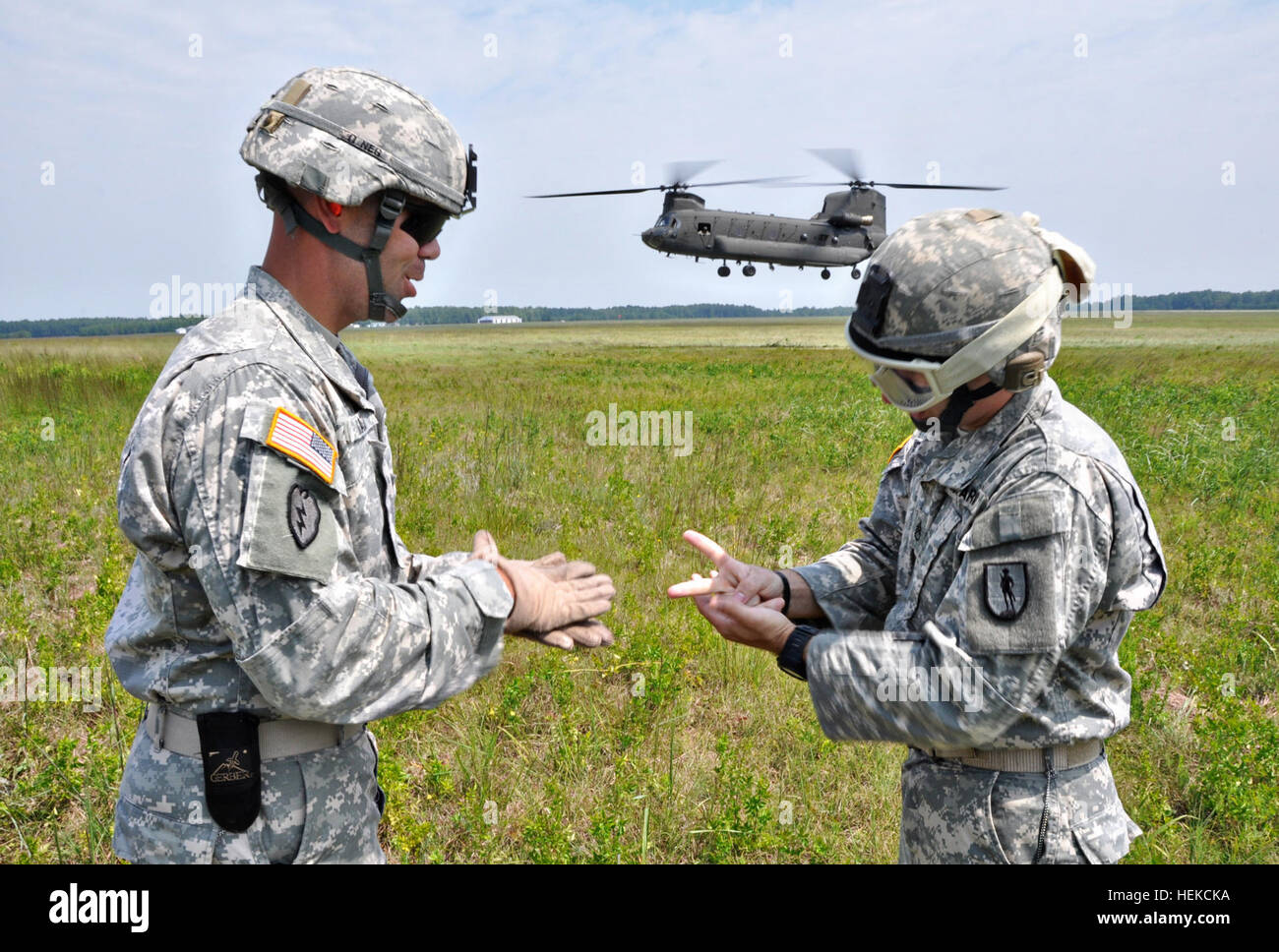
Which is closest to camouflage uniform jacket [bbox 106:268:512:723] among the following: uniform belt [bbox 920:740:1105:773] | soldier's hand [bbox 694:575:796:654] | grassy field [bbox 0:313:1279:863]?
soldier's hand [bbox 694:575:796:654]

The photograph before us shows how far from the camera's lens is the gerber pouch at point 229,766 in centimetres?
192

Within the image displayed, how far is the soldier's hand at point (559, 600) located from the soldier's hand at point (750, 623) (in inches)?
13.5

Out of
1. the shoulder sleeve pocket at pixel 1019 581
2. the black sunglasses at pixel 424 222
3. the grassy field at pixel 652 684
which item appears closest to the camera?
the shoulder sleeve pocket at pixel 1019 581

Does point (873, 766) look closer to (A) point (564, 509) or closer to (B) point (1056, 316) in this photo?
(B) point (1056, 316)

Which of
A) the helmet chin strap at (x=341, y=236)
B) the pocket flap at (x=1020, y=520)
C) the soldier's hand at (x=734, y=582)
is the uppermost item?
the helmet chin strap at (x=341, y=236)

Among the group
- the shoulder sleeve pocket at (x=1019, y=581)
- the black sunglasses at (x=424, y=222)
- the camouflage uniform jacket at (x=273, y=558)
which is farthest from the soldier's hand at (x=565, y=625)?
the shoulder sleeve pocket at (x=1019, y=581)

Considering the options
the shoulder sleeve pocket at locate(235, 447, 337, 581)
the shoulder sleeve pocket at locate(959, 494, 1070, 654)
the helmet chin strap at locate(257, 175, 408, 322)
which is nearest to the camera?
the shoulder sleeve pocket at locate(235, 447, 337, 581)

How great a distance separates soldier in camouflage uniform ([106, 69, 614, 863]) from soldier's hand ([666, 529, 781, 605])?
1.75 feet

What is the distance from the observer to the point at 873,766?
4.30m

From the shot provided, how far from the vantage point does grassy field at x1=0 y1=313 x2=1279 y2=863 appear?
3768 mm

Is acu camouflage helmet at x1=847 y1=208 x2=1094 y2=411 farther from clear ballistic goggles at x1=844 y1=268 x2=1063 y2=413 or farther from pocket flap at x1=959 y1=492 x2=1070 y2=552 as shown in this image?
pocket flap at x1=959 y1=492 x2=1070 y2=552

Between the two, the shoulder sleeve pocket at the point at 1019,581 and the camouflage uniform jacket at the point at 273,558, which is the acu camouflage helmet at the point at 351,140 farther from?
the shoulder sleeve pocket at the point at 1019,581

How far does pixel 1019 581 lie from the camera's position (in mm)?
1909
